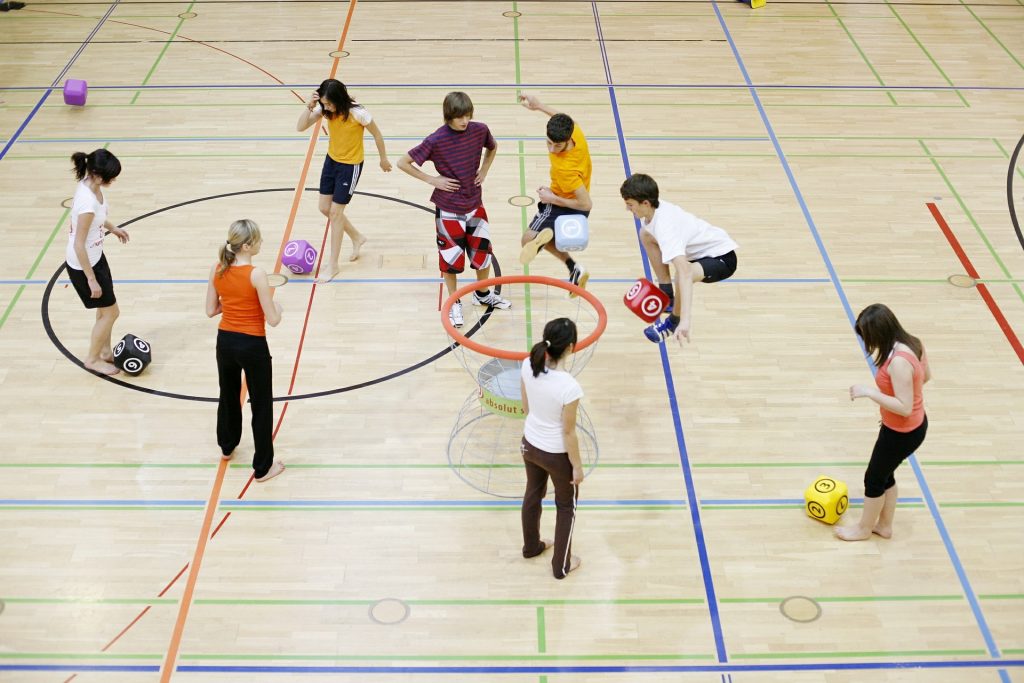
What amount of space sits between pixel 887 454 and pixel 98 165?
16.3 feet

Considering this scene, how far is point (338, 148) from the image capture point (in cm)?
787

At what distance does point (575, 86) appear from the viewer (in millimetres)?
11141

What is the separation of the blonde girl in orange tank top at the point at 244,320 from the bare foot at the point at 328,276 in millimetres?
2192

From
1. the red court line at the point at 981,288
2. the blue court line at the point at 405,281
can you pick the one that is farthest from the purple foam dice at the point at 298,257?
the red court line at the point at 981,288

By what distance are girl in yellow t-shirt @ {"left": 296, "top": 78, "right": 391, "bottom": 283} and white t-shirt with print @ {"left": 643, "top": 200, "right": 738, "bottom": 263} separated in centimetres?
229

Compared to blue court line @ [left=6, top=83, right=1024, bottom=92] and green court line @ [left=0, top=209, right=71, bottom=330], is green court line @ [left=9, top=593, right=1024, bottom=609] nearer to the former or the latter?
green court line @ [left=0, top=209, right=71, bottom=330]

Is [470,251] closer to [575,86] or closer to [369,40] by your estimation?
[575,86]

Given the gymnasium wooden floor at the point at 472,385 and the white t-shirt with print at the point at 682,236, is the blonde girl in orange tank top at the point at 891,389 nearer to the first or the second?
the gymnasium wooden floor at the point at 472,385

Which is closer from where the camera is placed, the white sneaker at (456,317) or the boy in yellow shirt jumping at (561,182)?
the boy in yellow shirt jumping at (561,182)

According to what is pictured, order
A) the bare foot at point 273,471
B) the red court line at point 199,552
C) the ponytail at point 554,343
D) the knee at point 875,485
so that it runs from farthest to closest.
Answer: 1. the bare foot at point 273,471
2. the knee at point 875,485
3. the red court line at point 199,552
4. the ponytail at point 554,343

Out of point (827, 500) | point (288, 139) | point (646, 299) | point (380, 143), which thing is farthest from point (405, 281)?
point (827, 500)

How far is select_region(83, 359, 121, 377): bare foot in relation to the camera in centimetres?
726

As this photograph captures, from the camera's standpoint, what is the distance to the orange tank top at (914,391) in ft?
17.2

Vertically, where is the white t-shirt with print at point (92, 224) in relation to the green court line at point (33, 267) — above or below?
above
